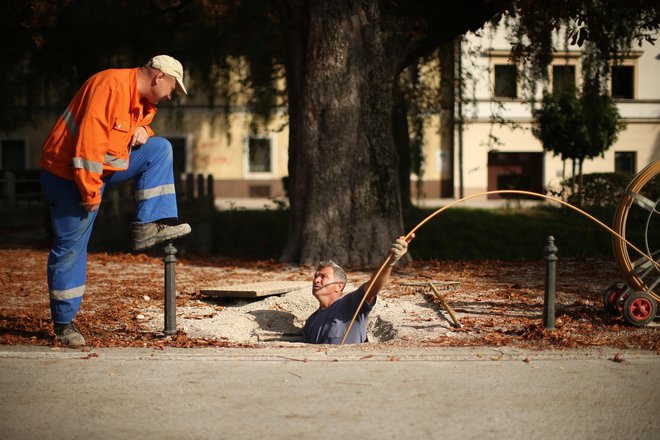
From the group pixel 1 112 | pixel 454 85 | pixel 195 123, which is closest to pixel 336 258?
pixel 454 85

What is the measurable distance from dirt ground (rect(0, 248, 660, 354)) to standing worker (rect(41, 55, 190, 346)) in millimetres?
639

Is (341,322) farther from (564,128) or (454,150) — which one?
(454,150)

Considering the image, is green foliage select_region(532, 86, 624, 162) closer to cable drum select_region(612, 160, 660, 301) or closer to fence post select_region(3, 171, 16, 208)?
fence post select_region(3, 171, 16, 208)

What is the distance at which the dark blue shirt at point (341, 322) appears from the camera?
7.10 metres

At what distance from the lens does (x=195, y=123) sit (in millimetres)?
37750

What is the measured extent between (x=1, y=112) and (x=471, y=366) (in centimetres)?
1655

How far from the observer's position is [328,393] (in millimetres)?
5145

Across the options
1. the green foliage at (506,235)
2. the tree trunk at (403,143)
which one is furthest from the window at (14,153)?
the green foliage at (506,235)

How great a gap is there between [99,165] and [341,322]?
2435 millimetres

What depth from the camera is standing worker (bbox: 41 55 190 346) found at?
5992 millimetres

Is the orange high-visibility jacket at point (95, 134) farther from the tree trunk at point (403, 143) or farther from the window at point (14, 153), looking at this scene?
the window at point (14, 153)

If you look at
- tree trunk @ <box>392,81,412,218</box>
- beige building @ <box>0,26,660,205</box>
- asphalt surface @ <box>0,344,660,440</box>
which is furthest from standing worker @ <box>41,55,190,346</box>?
beige building @ <box>0,26,660,205</box>

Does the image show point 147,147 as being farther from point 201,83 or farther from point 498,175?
point 498,175

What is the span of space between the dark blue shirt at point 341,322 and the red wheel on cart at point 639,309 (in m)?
2.21
